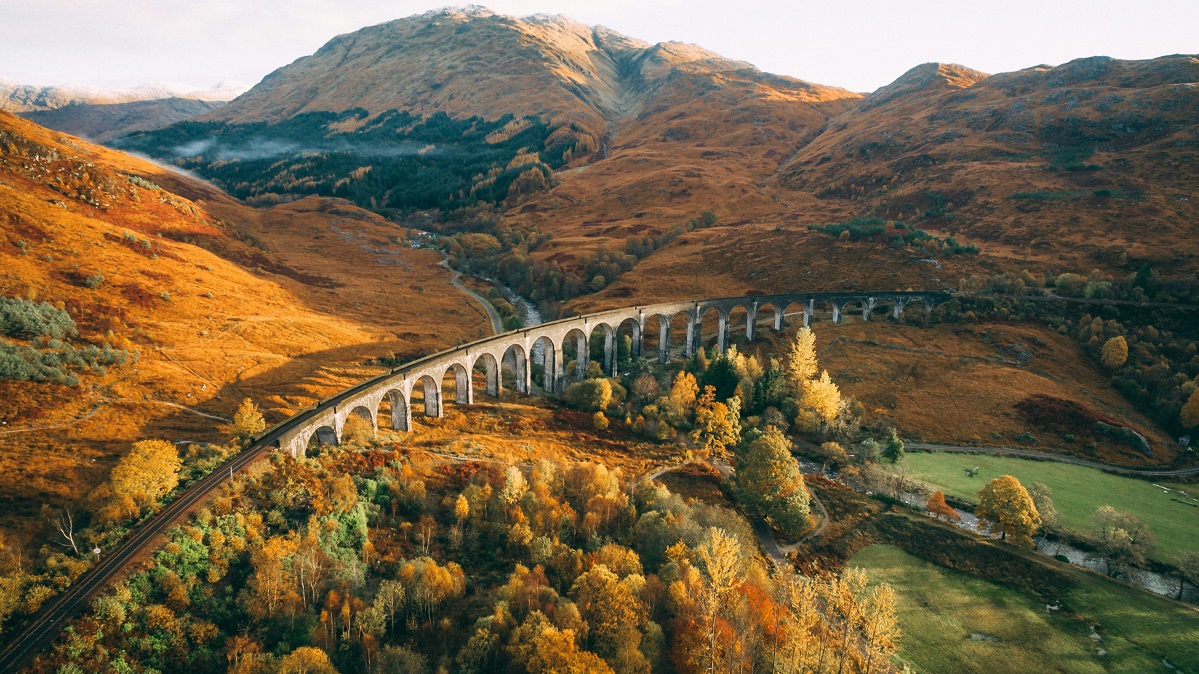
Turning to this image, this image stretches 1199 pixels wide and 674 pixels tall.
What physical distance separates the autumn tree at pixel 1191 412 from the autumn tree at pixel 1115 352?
13.9 metres

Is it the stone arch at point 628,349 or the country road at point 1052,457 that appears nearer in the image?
the country road at point 1052,457

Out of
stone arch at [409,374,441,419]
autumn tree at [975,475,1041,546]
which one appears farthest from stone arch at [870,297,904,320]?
stone arch at [409,374,441,419]

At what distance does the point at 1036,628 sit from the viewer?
32188 mm

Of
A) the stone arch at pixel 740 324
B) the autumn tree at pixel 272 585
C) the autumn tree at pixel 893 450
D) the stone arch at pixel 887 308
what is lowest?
the autumn tree at pixel 893 450

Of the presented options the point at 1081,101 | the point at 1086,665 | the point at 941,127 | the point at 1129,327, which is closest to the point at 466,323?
the point at 1086,665

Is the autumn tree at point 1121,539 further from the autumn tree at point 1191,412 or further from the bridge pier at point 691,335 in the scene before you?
the bridge pier at point 691,335

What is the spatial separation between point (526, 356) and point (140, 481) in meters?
42.8

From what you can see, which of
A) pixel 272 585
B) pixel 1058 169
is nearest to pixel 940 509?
pixel 272 585

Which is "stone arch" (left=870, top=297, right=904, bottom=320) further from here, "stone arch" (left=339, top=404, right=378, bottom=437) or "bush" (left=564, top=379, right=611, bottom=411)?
"stone arch" (left=339, top=404, right=378, bottom=437)

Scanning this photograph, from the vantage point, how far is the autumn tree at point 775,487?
42.6 meters

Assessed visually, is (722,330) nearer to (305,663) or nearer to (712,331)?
(712,331)

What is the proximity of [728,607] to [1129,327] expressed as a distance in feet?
328

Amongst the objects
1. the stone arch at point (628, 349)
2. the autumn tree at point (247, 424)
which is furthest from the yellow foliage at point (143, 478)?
the stone arch at point (628, 349)

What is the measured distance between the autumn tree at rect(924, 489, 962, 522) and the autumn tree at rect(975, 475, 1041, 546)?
9.68ft
